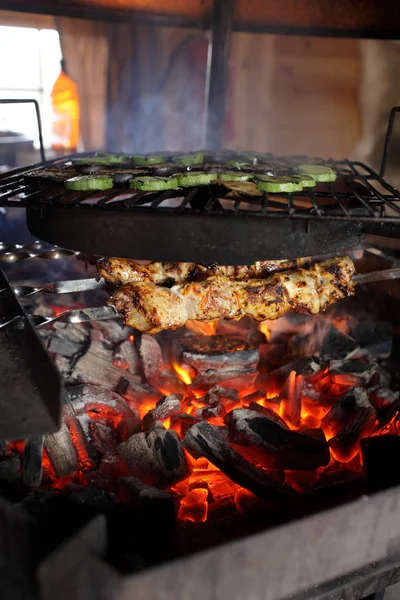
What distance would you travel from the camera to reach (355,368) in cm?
407

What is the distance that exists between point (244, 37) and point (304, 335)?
16.3ft

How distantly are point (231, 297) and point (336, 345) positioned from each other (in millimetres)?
1506

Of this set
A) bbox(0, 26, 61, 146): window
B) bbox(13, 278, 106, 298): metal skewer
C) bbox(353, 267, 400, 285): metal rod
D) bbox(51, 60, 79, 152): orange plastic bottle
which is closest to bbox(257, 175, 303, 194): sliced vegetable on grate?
bbox(353, 267, 400, 285): metal rod

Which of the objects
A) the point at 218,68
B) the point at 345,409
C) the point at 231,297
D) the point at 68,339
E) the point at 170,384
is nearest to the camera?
the point at 231,297

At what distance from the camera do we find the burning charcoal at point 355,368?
3.99 metres

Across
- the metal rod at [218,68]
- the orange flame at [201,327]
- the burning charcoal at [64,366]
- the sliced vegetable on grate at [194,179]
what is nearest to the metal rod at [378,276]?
the sliced vegetable on grate at [194,179]

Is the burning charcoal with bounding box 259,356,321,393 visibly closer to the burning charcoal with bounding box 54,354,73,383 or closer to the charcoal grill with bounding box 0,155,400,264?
the charcoal grill with bounding box 0,155,400,264

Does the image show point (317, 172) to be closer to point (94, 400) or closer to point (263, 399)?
point (263, 399)

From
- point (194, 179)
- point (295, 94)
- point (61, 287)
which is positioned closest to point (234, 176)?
point (194, 179)

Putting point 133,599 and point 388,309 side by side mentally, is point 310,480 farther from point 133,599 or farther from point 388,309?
point 388,309

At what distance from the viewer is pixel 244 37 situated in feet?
23.7

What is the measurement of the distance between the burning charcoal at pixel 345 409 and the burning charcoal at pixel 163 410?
106 cm

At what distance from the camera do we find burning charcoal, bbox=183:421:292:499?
2.70 meters

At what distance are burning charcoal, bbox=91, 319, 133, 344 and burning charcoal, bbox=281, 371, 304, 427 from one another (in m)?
1.42
